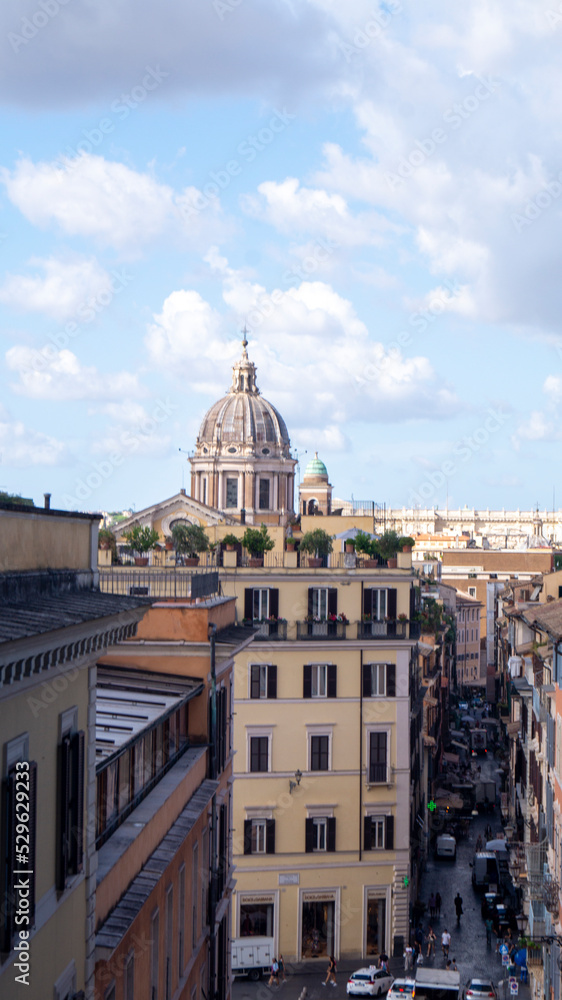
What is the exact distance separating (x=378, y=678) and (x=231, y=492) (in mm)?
80752

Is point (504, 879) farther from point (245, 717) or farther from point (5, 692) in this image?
point (5, 692)

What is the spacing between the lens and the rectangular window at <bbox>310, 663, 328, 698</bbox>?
35.8 m

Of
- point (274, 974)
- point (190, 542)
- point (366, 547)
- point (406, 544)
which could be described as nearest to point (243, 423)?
point (190, 542)

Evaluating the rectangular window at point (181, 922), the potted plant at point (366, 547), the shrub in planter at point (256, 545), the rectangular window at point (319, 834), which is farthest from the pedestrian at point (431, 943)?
the rectangular window at point (181, 922)

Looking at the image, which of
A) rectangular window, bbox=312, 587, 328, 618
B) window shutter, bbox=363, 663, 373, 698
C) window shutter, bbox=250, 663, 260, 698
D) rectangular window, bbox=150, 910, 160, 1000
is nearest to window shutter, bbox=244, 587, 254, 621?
→ window shutter, bbox=250, 663, 260, 698

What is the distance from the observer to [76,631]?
9.49 metres

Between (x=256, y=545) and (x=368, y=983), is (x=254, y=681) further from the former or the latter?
(x=256, y=545)

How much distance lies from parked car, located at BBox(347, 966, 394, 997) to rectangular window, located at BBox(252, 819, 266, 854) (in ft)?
14.0

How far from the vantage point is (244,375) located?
121750mm

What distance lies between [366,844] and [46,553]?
91.2 ft

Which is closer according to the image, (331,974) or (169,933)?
(169,933)

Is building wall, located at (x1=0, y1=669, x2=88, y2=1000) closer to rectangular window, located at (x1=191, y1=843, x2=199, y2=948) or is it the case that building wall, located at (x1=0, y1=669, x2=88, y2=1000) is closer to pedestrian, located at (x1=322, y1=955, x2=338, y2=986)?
rectangular window, located at (x1=191, y1=843, x2=199, y2=948)

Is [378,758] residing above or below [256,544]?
below

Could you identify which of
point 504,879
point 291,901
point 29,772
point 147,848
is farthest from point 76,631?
point 504,879
